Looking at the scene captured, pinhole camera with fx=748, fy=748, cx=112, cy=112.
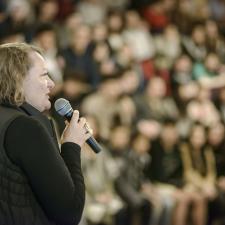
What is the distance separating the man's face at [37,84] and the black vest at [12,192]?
10cm

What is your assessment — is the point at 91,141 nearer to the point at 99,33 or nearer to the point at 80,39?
the point at 80,39

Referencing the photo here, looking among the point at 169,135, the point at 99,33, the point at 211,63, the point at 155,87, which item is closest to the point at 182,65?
the point at 211,63

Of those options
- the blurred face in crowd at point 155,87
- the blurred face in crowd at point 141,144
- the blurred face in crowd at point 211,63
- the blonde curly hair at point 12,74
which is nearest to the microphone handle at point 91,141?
the blonde curly hair at point 12,74

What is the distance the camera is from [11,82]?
2.14m

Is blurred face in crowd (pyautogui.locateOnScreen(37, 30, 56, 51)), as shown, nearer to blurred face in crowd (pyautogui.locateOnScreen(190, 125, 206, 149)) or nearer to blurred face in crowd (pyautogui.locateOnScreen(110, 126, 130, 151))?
blurred face in crowd (pyautogui.locateOnScreen(110, 126, 130, 151))

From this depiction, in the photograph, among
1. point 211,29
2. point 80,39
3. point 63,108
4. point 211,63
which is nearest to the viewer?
point 63,108

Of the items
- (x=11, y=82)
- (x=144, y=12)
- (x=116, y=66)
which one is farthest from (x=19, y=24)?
(x=11, y=82)

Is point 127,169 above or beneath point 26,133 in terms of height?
beneath

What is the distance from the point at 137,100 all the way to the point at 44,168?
5.54 meters

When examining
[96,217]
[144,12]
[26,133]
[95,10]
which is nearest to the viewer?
[26,133]

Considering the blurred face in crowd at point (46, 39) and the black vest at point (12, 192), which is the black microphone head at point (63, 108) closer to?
the black vest at point (12, 192)

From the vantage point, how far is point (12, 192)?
2062 mm

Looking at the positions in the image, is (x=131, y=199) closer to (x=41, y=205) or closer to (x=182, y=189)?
(x=182, y=189)

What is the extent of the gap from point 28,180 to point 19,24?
507cm
